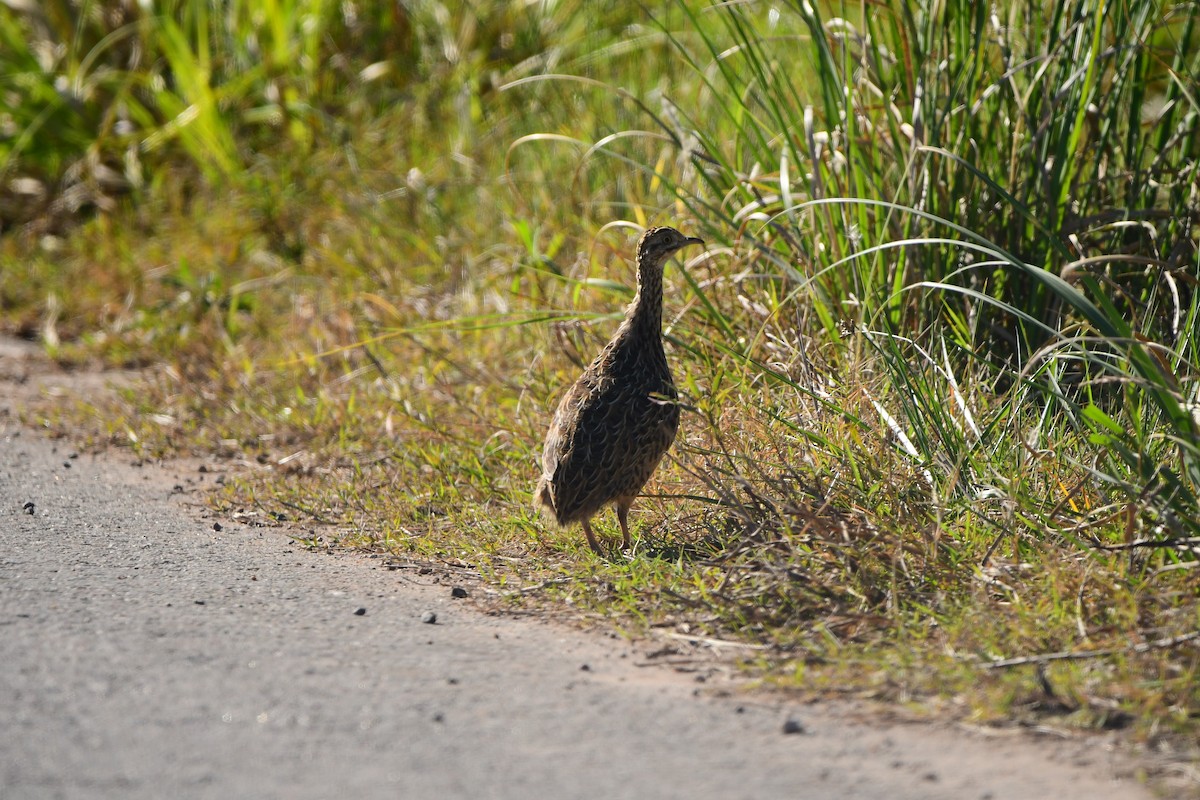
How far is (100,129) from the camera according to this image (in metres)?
10.0

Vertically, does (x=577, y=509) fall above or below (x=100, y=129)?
below

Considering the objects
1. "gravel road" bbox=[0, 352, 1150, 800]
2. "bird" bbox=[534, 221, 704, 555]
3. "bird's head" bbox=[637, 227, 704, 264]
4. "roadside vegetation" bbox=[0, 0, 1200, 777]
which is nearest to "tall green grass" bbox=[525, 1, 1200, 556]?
"roadside vegetation" bbox=[0, 0, 1200, 777]

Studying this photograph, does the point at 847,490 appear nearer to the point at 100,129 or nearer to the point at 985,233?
the point at 985,233

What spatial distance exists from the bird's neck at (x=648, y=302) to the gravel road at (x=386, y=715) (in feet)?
4.17

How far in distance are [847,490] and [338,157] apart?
5677 mm

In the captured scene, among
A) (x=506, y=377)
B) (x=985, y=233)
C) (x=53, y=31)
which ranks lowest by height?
(x=506, y=377)

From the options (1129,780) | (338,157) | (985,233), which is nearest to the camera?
(1129,780)

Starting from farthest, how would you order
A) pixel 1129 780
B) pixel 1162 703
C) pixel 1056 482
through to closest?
pixel 1056 482
pixel 1162 703
pixel 1129 780

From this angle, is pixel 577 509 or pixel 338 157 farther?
pixel 338 157

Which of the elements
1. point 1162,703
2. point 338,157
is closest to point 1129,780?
point 1162,703

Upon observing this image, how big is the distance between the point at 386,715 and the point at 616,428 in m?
1.65

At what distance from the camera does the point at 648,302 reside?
520 cm

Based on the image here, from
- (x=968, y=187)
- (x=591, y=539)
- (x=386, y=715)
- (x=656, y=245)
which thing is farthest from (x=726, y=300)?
(x=386, y=715)

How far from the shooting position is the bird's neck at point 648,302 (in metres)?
5.16
